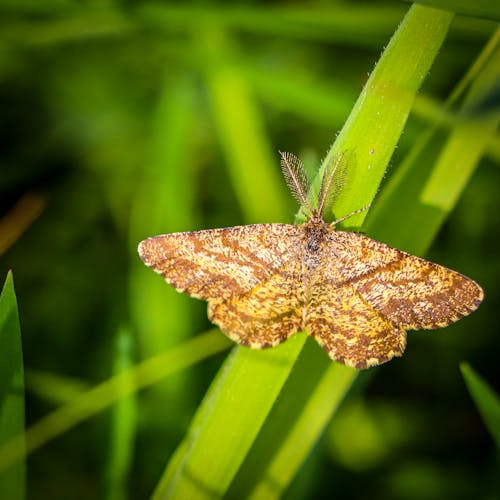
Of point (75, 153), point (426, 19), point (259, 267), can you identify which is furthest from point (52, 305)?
point (426, 19)

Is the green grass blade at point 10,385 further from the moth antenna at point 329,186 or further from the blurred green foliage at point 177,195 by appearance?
the moth antenna at point 329,186

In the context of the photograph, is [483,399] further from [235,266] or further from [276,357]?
[235,266]

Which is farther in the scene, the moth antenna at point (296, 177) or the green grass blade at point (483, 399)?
the moth antenna at point (296, 177)

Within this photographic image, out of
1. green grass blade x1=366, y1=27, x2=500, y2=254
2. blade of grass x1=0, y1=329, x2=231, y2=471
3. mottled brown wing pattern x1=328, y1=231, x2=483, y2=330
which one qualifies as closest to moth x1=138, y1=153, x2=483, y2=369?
mottled brown wing pattern x1=328, y1=231, x2=483, y2=330

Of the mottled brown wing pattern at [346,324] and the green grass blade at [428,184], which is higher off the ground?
the green grass blade at [428,184]

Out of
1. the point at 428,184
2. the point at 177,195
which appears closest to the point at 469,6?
the point at 428,184

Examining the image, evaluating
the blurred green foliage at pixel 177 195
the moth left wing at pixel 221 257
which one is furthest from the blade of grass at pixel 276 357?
the blurred green foliage at pixel 177 195

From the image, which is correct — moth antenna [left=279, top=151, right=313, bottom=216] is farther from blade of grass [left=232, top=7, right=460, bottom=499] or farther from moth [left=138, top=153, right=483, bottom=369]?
blade of grass [left=232, top=7, right=460, bottom=499]
